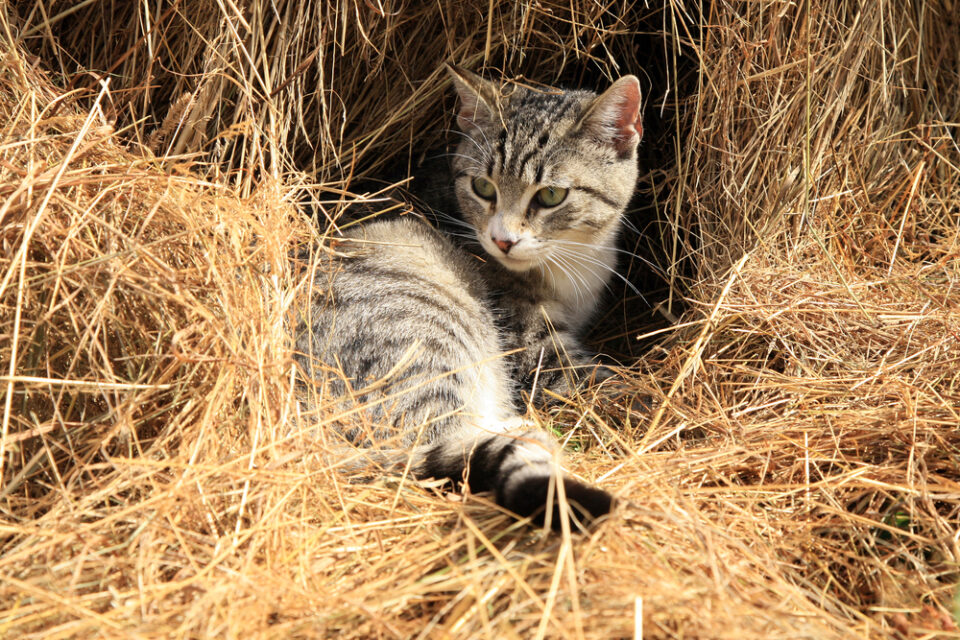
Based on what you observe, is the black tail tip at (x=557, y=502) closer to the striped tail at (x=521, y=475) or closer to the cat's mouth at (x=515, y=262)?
the striped tail at (x=521, y=475)

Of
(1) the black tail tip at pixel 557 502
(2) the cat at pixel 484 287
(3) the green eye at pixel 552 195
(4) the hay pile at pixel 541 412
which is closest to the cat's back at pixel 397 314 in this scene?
(2) the cat at pixel 484 287

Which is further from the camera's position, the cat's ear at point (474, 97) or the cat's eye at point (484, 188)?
the cat's eye at point (484, 188)

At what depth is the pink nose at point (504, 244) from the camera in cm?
273

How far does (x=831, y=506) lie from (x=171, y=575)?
5.46 ft

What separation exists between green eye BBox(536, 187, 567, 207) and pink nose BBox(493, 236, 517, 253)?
0.79ft

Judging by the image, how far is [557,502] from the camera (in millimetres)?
1690

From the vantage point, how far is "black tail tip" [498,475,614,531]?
163cm

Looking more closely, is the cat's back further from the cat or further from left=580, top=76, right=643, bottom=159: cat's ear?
left=580, top=76, right=643, bottom=159: cat's ear

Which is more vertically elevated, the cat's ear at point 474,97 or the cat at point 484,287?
Result: the cat's ear at point 474,97

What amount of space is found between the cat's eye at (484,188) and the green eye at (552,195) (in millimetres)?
187

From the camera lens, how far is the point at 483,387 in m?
2.63

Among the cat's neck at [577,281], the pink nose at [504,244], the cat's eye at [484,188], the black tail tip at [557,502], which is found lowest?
the cat's neck at [577,281]

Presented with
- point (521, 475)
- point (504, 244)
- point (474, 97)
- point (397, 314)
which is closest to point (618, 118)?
point (474, 97)

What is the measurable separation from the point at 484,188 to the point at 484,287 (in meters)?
0.40
